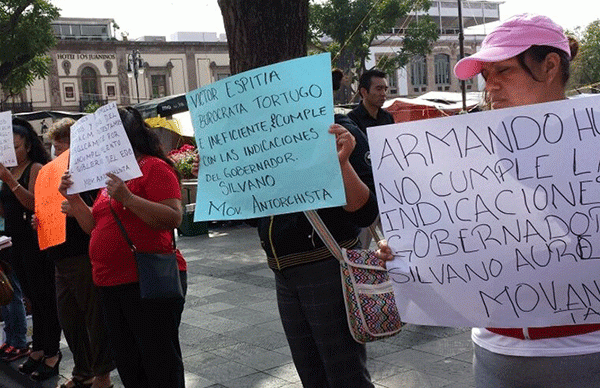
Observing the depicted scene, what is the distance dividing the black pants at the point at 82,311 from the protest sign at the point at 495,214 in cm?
294

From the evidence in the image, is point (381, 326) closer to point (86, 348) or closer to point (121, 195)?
point (121, 195)

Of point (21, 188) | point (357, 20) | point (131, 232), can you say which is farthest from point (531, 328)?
point (357, 20)

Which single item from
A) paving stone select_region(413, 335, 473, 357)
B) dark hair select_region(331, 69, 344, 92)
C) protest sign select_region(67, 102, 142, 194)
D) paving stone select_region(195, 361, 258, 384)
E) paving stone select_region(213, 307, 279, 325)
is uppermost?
dark hair select_region(331, 69, 344, 92)

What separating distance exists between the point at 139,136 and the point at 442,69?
2557 inches

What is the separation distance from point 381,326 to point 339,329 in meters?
0.17

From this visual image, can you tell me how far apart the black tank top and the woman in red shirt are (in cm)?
165

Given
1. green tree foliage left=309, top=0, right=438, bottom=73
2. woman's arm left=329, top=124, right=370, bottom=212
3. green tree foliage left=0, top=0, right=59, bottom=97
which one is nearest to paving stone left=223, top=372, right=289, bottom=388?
woman's arm left=329, top=124, right=370, bottom=212

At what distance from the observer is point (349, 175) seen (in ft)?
9.02

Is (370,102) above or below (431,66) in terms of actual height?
below

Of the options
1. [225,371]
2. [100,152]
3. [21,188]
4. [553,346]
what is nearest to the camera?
[553,346]

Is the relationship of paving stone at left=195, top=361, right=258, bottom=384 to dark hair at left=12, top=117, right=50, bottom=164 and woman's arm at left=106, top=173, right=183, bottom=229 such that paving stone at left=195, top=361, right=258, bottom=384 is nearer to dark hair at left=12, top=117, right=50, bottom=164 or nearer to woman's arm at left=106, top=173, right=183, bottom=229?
woman's arm at left=106, top=173, right=183, bottom=229

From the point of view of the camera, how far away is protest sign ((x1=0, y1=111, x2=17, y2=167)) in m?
5.15

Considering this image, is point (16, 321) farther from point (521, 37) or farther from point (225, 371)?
point (521, 37)

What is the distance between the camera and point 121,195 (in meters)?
3.52
